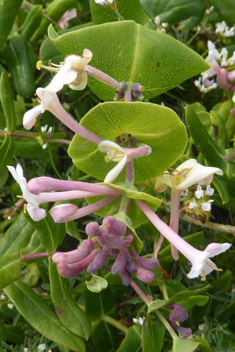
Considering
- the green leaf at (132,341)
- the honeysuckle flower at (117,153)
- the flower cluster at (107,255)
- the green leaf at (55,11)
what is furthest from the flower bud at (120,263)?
the green leaf at (55,11)

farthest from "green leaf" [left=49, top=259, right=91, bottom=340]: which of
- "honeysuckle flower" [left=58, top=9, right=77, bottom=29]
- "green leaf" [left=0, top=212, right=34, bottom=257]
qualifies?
"honeysuckle flower" [left=58, top=9, right=77, bottom=29]

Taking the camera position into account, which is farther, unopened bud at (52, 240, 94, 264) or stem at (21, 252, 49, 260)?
stem at (21, 252, 49, 260)

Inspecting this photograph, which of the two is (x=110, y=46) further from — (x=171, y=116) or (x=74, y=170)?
(x=74, y=170)

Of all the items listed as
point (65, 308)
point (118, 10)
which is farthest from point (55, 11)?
point (65, 308)

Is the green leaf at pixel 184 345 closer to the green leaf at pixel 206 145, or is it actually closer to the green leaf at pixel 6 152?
the green leaf at pixel 206 145

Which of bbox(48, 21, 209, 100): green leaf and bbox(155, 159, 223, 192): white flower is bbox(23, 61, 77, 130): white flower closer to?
bbox(48, 21, 209, 100): green leaf

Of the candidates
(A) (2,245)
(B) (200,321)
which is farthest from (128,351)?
(A) (2,245)

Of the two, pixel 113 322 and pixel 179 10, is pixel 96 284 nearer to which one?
pixel 113 322
